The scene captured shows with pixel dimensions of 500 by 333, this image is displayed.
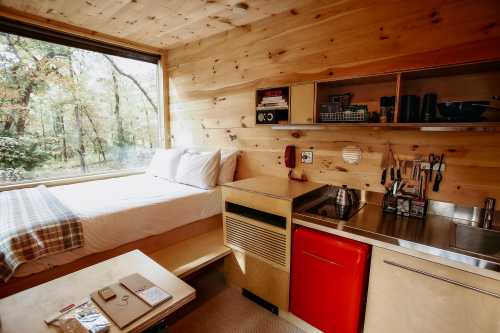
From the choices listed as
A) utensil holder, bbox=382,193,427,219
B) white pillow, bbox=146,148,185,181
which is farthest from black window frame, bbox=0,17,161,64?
utensil holder, bbox=382,193,427,219

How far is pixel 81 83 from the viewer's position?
114 inches

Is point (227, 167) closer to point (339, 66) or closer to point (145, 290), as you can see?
point (339, 66)

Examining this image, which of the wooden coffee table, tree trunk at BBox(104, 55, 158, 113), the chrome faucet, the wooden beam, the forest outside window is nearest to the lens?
the wooden coffee table

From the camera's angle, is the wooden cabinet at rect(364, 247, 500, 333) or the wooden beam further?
the wooden beam

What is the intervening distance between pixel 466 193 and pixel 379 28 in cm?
121

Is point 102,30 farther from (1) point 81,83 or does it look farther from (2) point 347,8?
(2) point 347,8

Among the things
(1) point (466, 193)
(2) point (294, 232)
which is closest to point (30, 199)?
(2) point (294, 232)

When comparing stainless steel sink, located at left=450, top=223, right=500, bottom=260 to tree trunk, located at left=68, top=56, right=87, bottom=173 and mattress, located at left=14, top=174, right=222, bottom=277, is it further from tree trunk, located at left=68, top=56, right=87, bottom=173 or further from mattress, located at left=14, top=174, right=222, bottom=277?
tree trunk, located at left=68, top=56, right=87, bottom=173

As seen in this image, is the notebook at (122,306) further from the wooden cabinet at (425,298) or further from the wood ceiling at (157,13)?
the wood ceiling at (157,13)

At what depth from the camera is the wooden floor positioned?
6.32ft

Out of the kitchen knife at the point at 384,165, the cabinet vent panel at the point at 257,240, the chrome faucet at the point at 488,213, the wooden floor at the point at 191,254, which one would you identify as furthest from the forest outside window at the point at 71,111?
the chrome faucet at the point at 488,213

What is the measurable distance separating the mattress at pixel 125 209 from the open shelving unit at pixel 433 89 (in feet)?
4.12

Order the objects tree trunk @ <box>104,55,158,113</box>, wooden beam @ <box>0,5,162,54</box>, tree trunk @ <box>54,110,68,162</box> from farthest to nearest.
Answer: tree trunk @ <box>104,55,158,113</box>, tree trunk @ <box>54,110,68,162</box>, wooden beam @ <box>0,5,162,54</box>

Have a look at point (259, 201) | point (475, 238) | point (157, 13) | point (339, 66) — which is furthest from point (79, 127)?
point (475, 238)
